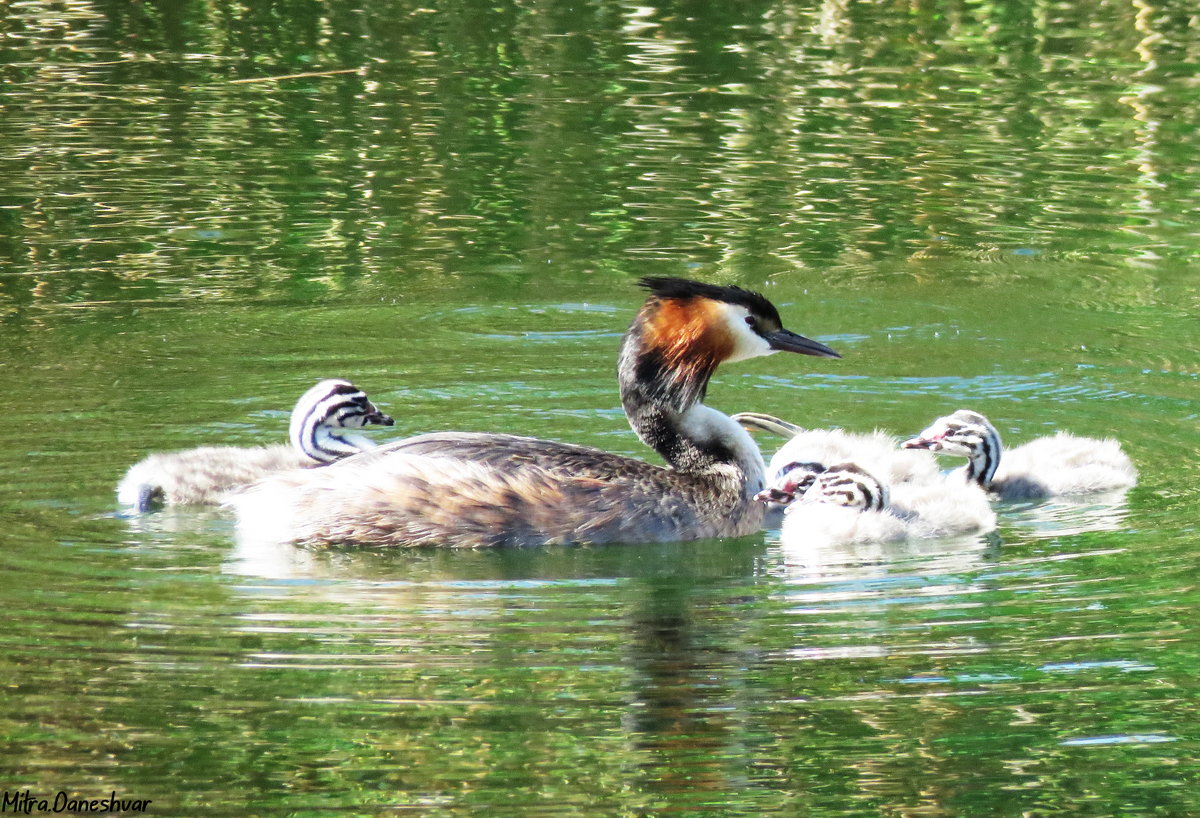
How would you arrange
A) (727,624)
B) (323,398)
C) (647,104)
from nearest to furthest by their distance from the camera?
1. (727,624)
2. (323,398)
3. (647,104)

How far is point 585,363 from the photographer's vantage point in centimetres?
1125

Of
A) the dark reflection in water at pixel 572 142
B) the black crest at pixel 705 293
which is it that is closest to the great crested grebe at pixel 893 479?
the black crest at pixel 705 293

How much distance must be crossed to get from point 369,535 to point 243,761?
246 cm

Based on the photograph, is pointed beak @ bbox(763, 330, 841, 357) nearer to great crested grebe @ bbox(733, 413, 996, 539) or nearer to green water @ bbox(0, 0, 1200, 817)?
great crested grebe @ bbox(733, 413, 996, 539)

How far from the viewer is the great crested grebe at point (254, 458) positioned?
29.3 ft

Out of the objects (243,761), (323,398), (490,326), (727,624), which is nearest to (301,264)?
(490,326)

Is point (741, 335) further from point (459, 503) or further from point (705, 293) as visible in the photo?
point (459, 503)

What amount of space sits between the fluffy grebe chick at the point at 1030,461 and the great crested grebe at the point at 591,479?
956 millimetres

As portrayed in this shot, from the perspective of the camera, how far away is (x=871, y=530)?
28.3 ft

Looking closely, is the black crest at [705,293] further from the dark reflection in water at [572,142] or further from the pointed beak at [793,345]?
the dark reflection in water at [572,142]

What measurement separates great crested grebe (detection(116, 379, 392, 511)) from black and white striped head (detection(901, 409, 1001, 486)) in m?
2.50

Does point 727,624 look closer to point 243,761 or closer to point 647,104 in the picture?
point 243,761

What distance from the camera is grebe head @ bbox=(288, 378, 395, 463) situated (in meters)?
9.32
